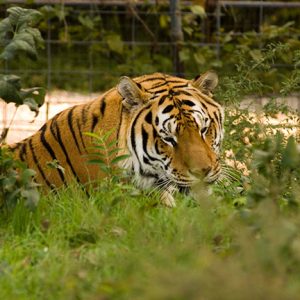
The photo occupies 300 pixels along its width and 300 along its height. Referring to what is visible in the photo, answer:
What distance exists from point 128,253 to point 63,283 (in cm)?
29

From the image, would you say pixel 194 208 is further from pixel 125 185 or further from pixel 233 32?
pixel 233 32

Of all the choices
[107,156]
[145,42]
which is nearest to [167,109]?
[107,156]

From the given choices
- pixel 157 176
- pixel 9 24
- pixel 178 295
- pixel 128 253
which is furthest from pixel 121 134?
pixel 178 295

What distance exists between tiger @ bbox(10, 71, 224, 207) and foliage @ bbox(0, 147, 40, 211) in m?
0.36

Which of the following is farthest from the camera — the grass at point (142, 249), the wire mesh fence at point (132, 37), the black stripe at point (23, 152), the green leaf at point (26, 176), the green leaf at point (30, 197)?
the wire mesh fence at point (132, 37)

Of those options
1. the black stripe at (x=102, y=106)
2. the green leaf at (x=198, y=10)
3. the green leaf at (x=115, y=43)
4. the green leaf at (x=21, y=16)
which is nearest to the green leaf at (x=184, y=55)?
the green leaf at (x=198, y=10)

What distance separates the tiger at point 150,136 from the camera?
17.4 feet

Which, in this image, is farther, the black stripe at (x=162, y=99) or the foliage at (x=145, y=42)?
the foliage at (x=145, y=42)

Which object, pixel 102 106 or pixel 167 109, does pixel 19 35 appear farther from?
pixel 167 109

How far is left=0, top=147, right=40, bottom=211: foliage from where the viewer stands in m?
4.85

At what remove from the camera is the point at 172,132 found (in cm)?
542

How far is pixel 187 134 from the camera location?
211 inches

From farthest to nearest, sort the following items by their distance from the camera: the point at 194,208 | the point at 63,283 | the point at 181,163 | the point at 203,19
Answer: the point at 203,19 < the point at 181,163 < the point at 194,208 < the point at 63,283

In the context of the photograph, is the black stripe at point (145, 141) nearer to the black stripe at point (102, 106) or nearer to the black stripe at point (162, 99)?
the black stripe at point (162, 99)
